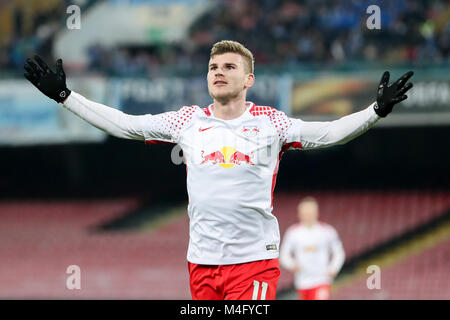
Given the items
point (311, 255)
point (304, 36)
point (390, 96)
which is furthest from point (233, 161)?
point (304, 36)

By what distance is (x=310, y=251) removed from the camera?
34.6ft

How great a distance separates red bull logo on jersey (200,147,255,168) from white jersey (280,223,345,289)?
575 cm

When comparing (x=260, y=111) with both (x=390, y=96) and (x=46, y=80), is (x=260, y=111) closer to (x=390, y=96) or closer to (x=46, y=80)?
(x=390, y=96)

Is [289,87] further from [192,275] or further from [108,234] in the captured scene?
[192,275]

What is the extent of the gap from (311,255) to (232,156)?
6067 mm

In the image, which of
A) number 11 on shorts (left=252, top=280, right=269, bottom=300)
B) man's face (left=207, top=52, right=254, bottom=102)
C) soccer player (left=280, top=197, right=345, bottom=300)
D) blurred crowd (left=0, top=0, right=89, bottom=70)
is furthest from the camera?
blurred crowd (left=0, top=0, right=89, bottom=70)

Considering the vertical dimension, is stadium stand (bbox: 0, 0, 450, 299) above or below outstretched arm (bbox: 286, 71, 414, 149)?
above

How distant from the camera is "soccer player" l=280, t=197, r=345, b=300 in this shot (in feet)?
33.7

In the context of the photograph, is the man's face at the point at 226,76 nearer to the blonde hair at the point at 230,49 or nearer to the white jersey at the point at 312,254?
the blonde hair at the point at 230,49

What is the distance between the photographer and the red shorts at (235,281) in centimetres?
456

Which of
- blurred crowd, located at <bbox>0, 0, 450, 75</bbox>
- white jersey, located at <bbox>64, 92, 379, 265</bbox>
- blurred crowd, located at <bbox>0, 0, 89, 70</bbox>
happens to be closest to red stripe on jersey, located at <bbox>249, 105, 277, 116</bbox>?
white jersey, located at <bbox>64, 92, 379, 265</bbox>

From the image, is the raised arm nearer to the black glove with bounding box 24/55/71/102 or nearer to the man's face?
the black glove with bounding box 24/55/71/102

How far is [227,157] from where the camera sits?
4.64m

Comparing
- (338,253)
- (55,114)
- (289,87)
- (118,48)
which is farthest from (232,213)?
(118,48)
